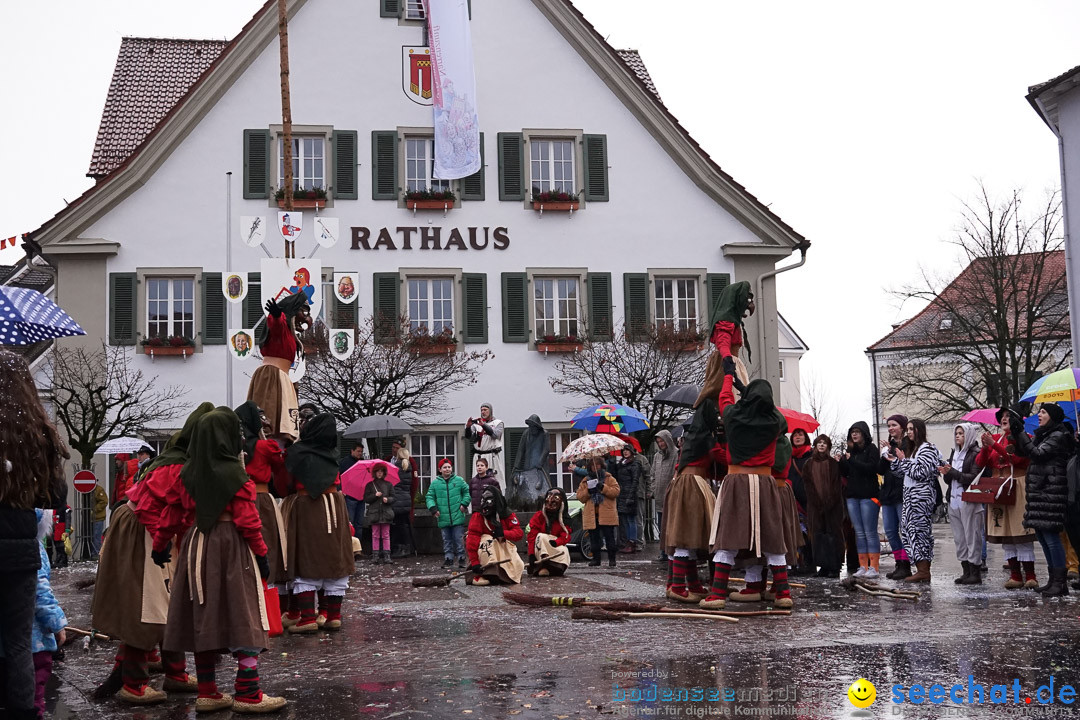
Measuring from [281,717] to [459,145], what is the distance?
21658 mm

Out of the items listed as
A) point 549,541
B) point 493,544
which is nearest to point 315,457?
point 493,544

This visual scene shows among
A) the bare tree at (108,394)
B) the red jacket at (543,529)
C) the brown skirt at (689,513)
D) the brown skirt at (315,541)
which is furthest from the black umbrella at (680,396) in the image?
the bare tree at (108,394)

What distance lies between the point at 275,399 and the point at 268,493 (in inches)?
35.3

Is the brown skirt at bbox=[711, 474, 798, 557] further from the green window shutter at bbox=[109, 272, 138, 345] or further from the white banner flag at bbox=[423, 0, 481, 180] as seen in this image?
the green window shutter at bbox=[109, 272, 138, 345]

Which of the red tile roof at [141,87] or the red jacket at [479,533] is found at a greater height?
the red tile roof at [141,87]

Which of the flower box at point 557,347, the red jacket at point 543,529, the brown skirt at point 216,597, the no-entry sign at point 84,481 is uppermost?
the flower box at point 557,347

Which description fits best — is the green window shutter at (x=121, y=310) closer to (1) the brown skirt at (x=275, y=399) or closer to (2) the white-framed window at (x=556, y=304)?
(2) the white-framed window at (x=556, y=304)

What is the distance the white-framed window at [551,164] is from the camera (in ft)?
94.4

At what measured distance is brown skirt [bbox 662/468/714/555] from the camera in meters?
12.1

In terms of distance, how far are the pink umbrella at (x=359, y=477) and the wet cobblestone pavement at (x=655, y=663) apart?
6.05 metres

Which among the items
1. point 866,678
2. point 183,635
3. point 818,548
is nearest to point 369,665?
point 183,635

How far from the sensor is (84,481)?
23.1 meters

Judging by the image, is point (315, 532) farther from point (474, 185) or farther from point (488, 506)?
point (474, 185)

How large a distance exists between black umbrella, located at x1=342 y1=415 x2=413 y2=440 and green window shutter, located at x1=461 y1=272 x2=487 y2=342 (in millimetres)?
6211
